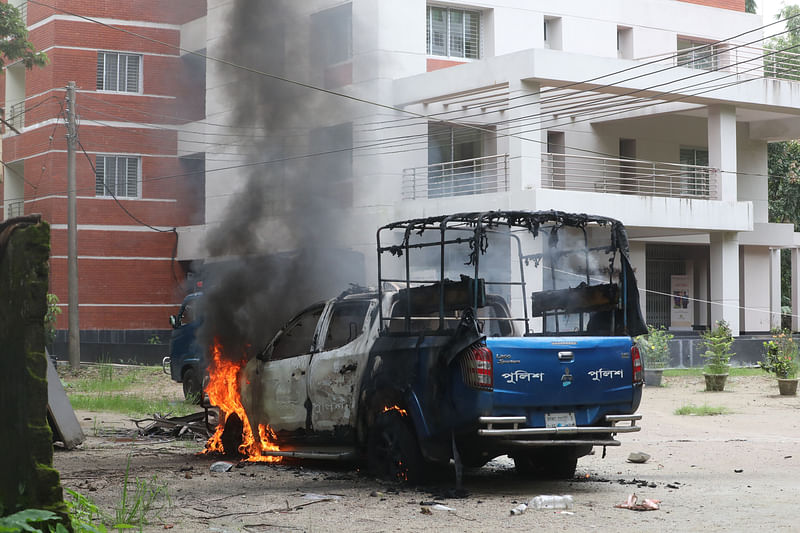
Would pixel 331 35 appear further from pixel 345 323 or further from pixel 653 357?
pixel 653 357

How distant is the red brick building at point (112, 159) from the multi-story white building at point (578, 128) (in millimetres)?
2110

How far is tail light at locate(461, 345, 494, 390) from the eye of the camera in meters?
7.97

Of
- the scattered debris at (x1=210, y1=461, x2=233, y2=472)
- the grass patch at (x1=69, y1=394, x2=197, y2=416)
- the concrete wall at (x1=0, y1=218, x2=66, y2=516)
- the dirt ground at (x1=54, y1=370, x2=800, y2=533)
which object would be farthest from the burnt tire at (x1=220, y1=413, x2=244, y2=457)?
the concrete wall at (x1=0, y1=218, x2=66, y2=516)

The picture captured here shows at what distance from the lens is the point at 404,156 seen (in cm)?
2695

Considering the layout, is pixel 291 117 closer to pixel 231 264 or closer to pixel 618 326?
pixel 231 264

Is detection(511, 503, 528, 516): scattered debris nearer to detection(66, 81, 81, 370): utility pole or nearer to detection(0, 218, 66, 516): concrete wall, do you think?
detection(0, 218, 66, 516): concrete wall

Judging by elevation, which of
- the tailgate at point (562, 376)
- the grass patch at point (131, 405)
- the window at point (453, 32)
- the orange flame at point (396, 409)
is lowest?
the grass patch at point (131, 405)

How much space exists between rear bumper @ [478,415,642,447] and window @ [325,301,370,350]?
70.3 inches

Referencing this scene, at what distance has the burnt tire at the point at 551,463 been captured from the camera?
9273mm

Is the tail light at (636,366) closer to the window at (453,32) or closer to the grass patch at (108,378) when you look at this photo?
the grass patch at (108,378)

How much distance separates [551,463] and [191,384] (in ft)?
33.4

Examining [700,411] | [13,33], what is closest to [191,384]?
[700,411]

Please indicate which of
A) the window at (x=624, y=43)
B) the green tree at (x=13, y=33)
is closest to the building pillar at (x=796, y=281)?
the window at (x=624, y=43)

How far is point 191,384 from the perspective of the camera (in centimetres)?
1823
